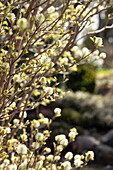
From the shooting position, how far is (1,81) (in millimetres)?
1673

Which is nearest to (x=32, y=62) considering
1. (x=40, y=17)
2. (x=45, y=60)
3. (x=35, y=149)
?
(x=45, y=60)

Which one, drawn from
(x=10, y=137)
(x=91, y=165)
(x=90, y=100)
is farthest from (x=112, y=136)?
(x=10, y=137)

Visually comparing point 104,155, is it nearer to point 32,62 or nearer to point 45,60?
point 32,62

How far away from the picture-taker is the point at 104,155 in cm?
524

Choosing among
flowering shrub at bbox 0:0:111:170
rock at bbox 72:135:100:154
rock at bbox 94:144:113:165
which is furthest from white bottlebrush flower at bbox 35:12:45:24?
rock at bbox 72:135:100:154

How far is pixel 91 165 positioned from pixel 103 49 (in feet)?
40.8

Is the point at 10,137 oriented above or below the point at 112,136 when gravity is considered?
above

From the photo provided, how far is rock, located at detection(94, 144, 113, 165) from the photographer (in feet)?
17.1

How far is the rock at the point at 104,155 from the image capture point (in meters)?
5.21

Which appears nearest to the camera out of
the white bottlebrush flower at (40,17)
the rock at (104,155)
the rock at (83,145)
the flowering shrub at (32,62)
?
the white bottlebrush flower at (40,17)

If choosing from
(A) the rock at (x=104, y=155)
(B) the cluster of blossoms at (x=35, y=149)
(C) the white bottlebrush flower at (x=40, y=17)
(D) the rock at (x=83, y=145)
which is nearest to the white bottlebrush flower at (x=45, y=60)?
Result: (C) the white bottlebrush flower at (x=40, y=17)

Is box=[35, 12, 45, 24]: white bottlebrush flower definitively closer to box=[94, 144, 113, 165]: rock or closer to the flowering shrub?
the flowering shrub

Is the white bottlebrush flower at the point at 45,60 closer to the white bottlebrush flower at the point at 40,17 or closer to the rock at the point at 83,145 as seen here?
the white bottlebrush flower at the point at 40,17

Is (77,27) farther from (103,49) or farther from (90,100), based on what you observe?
(103,49)
